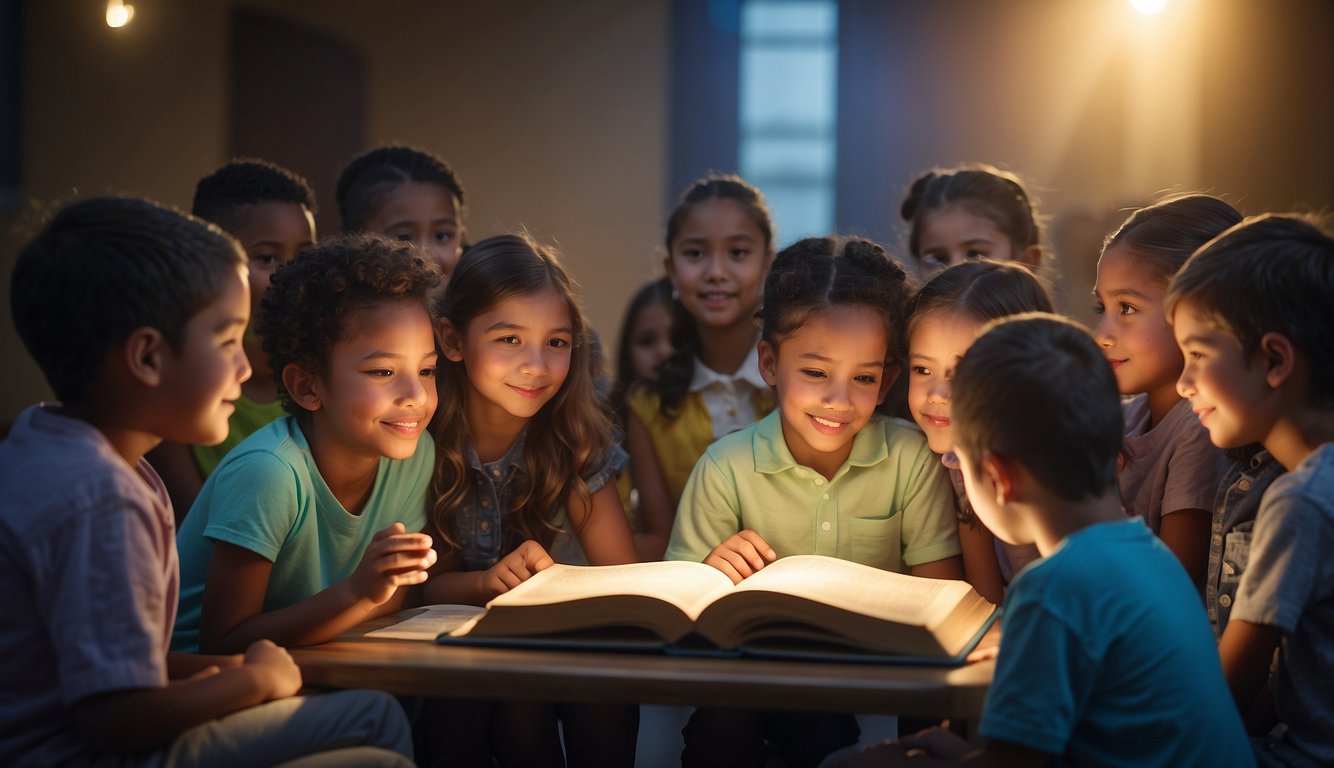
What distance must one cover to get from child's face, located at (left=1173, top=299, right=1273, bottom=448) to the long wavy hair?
1.05 metres

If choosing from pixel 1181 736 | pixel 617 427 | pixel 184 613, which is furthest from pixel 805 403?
pixel 184 613

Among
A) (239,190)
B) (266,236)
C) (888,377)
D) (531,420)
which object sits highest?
(239,190)

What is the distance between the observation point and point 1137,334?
1913 mm

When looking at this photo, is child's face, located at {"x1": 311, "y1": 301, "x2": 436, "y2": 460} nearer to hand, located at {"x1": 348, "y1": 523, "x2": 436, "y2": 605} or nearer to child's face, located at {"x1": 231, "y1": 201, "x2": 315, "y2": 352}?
hand, located at {"x1": 348, "y1": 523, "x2": 436, "y2": 605}

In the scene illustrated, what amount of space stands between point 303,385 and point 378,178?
1232 mm

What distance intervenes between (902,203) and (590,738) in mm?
1624

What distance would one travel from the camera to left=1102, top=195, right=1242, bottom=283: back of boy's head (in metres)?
1.90

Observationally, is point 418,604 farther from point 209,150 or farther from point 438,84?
point 438,84

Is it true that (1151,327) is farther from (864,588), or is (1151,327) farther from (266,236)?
(266,236)

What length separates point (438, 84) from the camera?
4914mm

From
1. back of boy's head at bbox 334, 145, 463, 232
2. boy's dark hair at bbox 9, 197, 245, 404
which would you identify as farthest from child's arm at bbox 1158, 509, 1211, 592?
back of boy's head at bbox 334, 145, 463, 232

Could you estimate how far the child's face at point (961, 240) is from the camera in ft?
8.77

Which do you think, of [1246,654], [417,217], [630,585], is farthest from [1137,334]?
[417,217]

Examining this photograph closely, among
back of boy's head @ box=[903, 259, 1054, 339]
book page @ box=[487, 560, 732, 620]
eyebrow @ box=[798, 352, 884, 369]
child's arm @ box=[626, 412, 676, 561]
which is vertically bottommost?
child's arm @ box=[626, 412, 676, 561]
